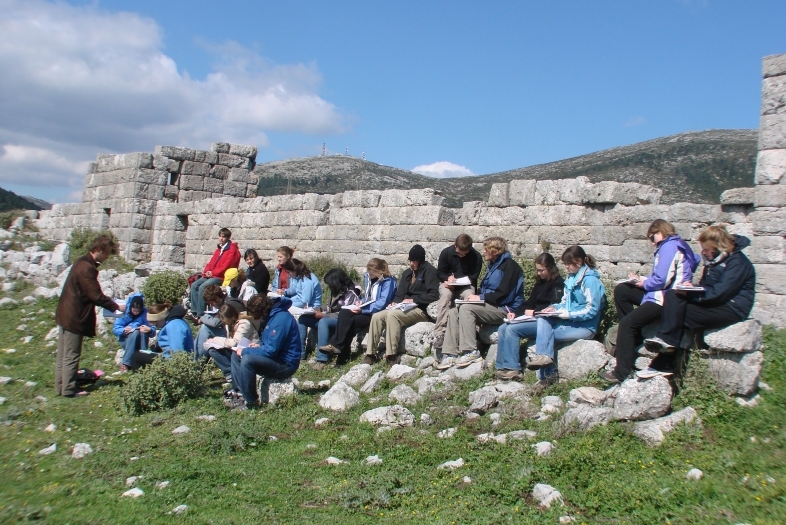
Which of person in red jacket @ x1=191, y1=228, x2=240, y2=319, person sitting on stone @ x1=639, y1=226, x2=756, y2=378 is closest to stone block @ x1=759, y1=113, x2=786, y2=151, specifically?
person sitting on stone @ x1=639, y1=226, x2=756, y2=378

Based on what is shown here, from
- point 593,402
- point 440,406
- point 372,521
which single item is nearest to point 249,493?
point 372,521

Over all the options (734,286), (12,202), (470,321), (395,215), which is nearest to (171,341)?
(470,321)

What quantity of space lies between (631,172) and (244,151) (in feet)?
41.0

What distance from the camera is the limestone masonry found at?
843 centimetres

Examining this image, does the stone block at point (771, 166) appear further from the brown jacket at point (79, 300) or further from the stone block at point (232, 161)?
the stone block at point (232, 161)

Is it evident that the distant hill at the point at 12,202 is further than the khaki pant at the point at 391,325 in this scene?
Yes

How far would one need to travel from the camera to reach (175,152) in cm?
1823

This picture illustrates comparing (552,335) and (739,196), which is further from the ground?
(739,196)

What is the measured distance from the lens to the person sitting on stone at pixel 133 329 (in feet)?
31.9

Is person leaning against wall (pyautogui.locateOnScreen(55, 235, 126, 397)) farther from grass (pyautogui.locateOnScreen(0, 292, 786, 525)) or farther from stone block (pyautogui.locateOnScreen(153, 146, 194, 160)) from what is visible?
stone block (pyautogui.locateOnScreen(153, 146, 194, 160))

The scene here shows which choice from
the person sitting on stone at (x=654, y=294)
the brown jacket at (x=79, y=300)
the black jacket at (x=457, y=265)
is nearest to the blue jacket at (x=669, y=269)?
the person sitting on stone at (x=654, y=294)

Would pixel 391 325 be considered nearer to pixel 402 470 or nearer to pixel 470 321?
pixel 470 321

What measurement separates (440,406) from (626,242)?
14.4ft

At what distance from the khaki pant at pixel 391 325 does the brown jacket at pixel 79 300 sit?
11.0 ft
